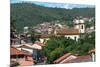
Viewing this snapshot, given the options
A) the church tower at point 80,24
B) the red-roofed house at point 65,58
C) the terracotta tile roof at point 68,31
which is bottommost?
the red-roofed house at point 65,58

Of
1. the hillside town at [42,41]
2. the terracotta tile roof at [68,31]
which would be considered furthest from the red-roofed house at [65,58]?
the terracotta tile roof at [68,31]

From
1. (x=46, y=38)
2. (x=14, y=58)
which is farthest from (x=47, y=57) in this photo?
(x=14, y=58)

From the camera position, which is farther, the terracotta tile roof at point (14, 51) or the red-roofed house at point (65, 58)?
the red-roofed house at point (65, 58)

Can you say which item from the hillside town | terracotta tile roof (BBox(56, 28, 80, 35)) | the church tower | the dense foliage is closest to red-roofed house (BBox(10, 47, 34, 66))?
the hillside town

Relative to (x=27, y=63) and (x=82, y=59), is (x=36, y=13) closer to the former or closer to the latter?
(x=27, y=63)

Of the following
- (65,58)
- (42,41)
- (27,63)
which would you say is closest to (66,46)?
(65,58)

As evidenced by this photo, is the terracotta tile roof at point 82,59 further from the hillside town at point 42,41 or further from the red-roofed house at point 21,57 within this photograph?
the red-roofed house at point 21,57
